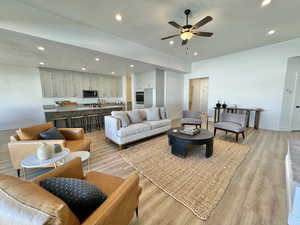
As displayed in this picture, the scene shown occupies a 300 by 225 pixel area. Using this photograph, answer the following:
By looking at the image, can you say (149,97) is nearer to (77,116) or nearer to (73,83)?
(77,116)

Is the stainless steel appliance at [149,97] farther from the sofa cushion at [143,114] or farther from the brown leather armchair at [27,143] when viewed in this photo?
the brown leather armchair at [27,143]

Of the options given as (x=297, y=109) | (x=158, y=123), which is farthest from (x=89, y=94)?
(x=297, y=109)

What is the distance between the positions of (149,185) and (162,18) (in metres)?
3.59

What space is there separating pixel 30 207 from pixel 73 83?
700 centimetres

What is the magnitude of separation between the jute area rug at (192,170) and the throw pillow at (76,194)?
1.27 metres

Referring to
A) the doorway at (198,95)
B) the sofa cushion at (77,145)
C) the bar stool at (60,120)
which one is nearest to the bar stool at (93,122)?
the bar stool at (60,120)

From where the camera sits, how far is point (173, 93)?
22.9 feet

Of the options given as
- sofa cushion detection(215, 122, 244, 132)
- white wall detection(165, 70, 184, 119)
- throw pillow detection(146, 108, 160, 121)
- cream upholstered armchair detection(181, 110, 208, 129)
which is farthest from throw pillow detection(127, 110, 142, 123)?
white wall detection(165, 70, 184, 119)

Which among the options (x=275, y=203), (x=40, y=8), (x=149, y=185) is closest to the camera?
(x=275, y=203)

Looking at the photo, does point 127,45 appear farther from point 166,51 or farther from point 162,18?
point 166,51

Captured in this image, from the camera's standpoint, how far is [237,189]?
187 cm

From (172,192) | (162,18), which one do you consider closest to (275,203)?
(172,192)

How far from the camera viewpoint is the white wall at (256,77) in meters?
4.54

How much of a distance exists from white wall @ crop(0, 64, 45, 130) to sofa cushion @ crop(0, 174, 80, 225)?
6551 millimetres
